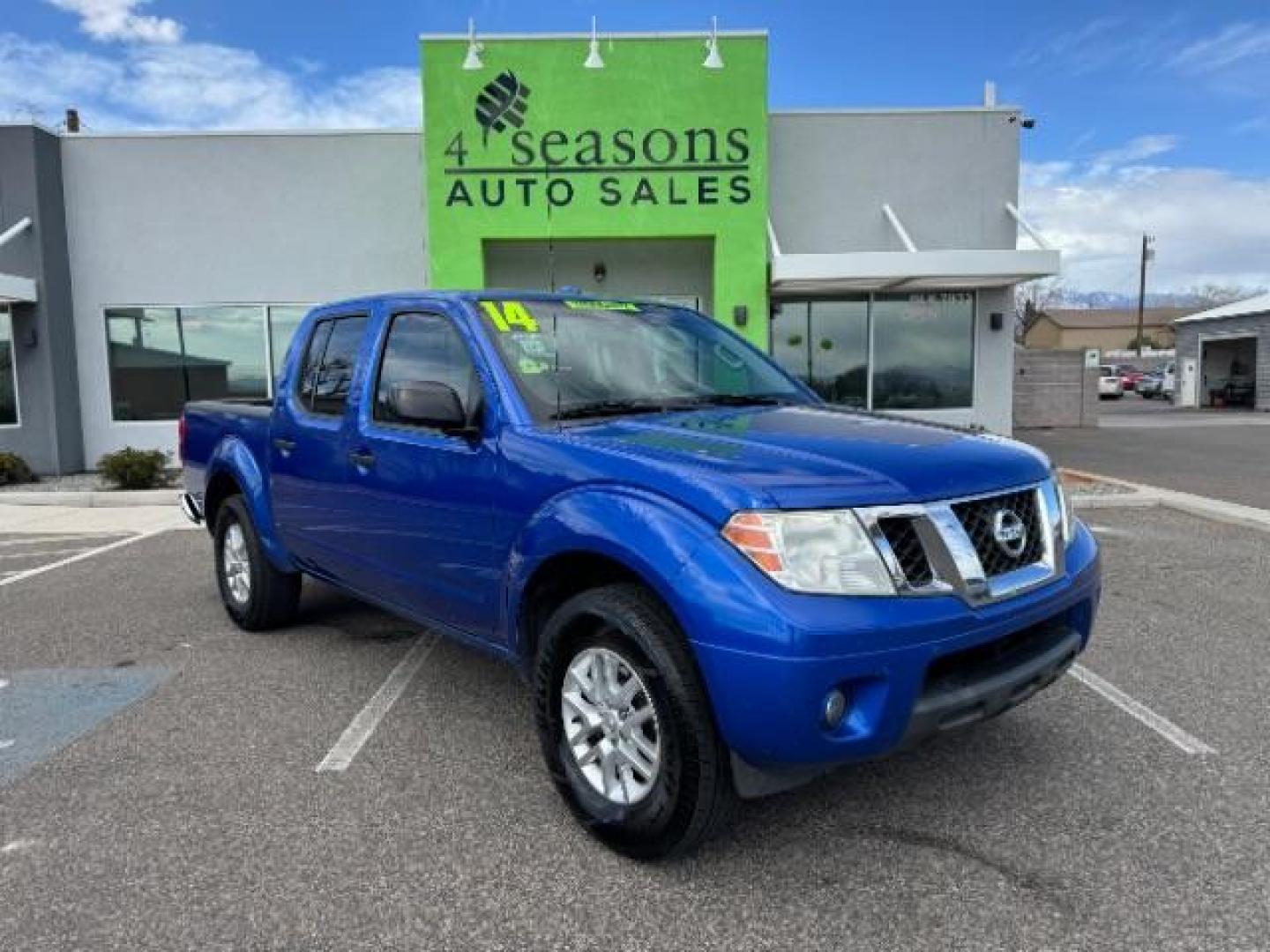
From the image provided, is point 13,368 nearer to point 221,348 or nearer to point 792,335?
point 221,348

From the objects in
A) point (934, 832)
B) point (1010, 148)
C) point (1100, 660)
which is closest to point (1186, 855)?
point (934, 832)

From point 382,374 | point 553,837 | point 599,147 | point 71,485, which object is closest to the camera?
point 553,837

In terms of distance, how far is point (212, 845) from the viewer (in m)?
3.12

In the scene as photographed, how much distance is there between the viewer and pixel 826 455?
2.92 meters

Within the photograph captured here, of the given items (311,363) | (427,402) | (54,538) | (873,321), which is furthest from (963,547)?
(873,321)

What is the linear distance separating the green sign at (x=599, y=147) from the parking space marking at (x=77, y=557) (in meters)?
5.72

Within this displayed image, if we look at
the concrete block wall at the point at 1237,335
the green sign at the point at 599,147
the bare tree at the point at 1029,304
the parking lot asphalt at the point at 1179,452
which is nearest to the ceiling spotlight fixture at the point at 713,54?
the green sign at the point at 599,147

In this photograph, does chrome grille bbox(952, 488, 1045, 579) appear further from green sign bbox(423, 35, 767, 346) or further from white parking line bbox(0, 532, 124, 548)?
green sign bbox(423, 35, 767, 346)

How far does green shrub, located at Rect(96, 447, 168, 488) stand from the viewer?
12328 mm

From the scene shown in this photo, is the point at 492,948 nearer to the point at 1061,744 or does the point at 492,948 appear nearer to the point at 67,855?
the point at 67,855

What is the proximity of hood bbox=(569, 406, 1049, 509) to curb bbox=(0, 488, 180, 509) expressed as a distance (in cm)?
1031

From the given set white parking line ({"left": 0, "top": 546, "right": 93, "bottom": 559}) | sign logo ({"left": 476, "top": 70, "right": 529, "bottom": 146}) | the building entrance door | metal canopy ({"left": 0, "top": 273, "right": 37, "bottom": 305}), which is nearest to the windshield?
white parking line ({"left": 0, "top": 546, "right": 93, "bottom": 559})

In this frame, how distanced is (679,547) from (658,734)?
1.93ft

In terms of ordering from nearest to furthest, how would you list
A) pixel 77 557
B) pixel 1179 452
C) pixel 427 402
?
pixel 427 402 < pixel 77 557 < pixel 1179 452
